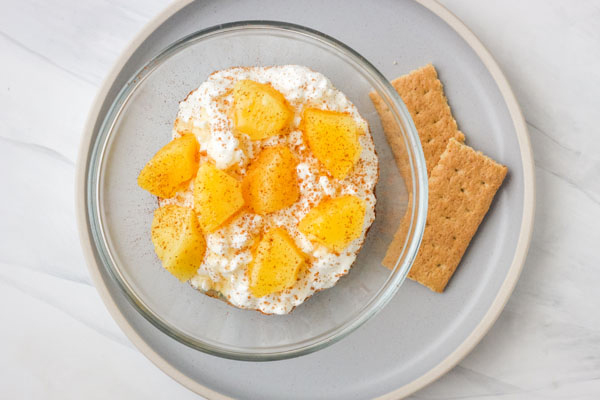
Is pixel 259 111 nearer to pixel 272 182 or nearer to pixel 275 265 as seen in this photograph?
pixel 272 182

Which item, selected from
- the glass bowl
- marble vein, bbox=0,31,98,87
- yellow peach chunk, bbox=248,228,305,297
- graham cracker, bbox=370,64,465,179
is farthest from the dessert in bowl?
marble vein, bbox=0,31,98,87

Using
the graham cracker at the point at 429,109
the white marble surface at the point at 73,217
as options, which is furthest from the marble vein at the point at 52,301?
the graham cracker at the point at 429,109

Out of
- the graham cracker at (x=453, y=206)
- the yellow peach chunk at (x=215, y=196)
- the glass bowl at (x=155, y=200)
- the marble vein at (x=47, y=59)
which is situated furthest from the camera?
the marble vein at (x=47, y=59)

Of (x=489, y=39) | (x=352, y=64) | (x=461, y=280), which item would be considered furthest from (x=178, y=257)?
(x=489, y=39)

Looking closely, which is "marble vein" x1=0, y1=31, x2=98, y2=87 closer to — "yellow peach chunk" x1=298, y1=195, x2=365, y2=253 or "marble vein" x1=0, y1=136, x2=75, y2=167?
"marble vein" x1=0, y1=136, x2=75, y2=167

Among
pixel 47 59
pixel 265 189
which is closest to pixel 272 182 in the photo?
pixel 265 189

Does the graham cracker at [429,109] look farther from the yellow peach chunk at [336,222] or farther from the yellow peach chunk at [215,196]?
the yellow peach chunk at [215,196]

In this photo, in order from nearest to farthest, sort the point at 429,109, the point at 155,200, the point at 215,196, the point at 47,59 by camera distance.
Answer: the point at 215,196 < the point at 155,200 < the point at 429,109 < the point at 47,59
